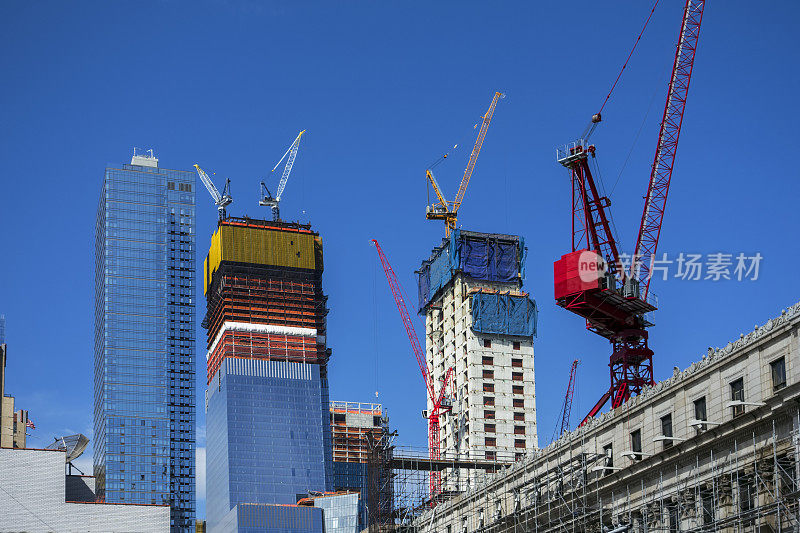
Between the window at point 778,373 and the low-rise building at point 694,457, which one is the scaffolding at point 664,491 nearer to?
the low-rise building at point 694,457

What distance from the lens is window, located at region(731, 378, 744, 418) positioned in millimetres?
82125

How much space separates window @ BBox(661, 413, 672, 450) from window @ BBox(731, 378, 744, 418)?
7584 millimetres

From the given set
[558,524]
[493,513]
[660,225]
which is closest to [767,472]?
[558,524]

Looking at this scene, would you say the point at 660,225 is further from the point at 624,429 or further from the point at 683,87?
the point at 624,429

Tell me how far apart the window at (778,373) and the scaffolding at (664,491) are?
2.15m

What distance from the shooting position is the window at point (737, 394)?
82125mm

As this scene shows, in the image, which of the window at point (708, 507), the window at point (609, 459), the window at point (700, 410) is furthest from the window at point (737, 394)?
the window at point (609, 459)

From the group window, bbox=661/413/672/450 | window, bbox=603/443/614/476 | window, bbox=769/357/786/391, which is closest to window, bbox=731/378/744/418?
window, bbox=769/357/786/391

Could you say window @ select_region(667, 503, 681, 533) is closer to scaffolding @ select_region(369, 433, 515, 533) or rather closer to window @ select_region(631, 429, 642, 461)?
window @ select_region(631, 429, 642, 461)

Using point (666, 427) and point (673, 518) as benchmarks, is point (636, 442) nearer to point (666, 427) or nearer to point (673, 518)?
point (666, 427)

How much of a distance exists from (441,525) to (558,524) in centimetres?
2902

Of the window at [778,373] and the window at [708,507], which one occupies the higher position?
the window at [778,373]

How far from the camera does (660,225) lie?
164375 mm

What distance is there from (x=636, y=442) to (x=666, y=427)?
4.48 metres
